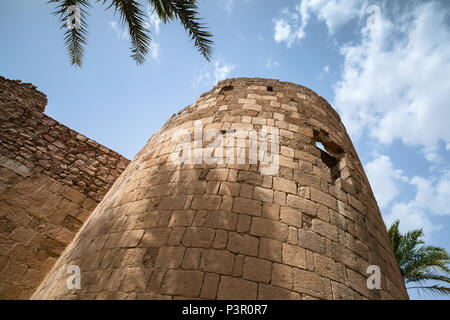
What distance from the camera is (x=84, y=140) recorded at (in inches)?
265

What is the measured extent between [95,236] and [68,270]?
1.47 ft

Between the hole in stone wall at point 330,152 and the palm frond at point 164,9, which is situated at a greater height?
the palm frond at point 164,9

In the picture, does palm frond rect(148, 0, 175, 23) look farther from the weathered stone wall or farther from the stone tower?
the weathered stone wall

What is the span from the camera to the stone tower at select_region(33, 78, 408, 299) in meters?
2.38

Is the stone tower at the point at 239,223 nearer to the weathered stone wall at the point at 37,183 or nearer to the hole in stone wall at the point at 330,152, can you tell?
the hole in stone wall at the point at 330,152

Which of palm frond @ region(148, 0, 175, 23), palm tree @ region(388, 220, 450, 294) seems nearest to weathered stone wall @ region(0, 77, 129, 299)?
palm frond @ region(148, 0, 175, 23)

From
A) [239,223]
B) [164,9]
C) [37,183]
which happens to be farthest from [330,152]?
[37,183]

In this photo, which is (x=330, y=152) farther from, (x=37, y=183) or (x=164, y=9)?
(x=37, y=183)

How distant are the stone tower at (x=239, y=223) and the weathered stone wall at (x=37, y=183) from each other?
1570mm

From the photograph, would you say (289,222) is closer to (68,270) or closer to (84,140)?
(68,270)

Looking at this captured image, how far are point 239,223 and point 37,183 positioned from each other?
4.85 m

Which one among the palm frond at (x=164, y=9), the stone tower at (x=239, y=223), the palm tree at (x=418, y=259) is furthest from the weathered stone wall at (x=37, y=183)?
the palm tree at (x=418, y=259)

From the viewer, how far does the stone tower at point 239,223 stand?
2.38 meters
